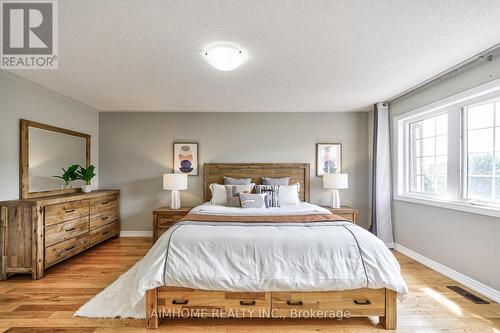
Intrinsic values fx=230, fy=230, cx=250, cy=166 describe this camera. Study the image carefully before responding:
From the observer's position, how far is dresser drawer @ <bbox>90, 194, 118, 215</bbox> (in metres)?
3.57

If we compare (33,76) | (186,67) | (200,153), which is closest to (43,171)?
(33,76)

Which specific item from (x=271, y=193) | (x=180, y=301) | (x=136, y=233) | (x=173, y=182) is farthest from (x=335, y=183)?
(x=136, y=233)

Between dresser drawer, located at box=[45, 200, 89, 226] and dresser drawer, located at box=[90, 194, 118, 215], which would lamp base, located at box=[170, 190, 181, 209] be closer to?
dresser drawer, located at box=[90, 194, 118, 215]

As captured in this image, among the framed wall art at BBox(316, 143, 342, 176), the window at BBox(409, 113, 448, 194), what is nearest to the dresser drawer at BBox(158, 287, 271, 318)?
the window at BBox(409, 113, 448, 194)

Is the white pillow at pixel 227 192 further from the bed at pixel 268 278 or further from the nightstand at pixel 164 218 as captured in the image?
the bed at pixel 268 278

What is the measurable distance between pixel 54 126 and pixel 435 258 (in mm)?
5556

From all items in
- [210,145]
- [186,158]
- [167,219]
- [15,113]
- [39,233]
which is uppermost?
[15,113]

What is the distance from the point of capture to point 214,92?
331 centimetres

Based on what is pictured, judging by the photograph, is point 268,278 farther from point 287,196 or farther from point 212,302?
point 287,196

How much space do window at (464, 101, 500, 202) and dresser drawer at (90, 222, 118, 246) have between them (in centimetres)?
502

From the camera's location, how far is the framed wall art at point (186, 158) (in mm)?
4293

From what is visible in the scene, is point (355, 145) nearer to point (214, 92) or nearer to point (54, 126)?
point (214, 92)

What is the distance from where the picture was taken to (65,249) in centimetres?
301

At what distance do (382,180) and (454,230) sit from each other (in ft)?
4.06
